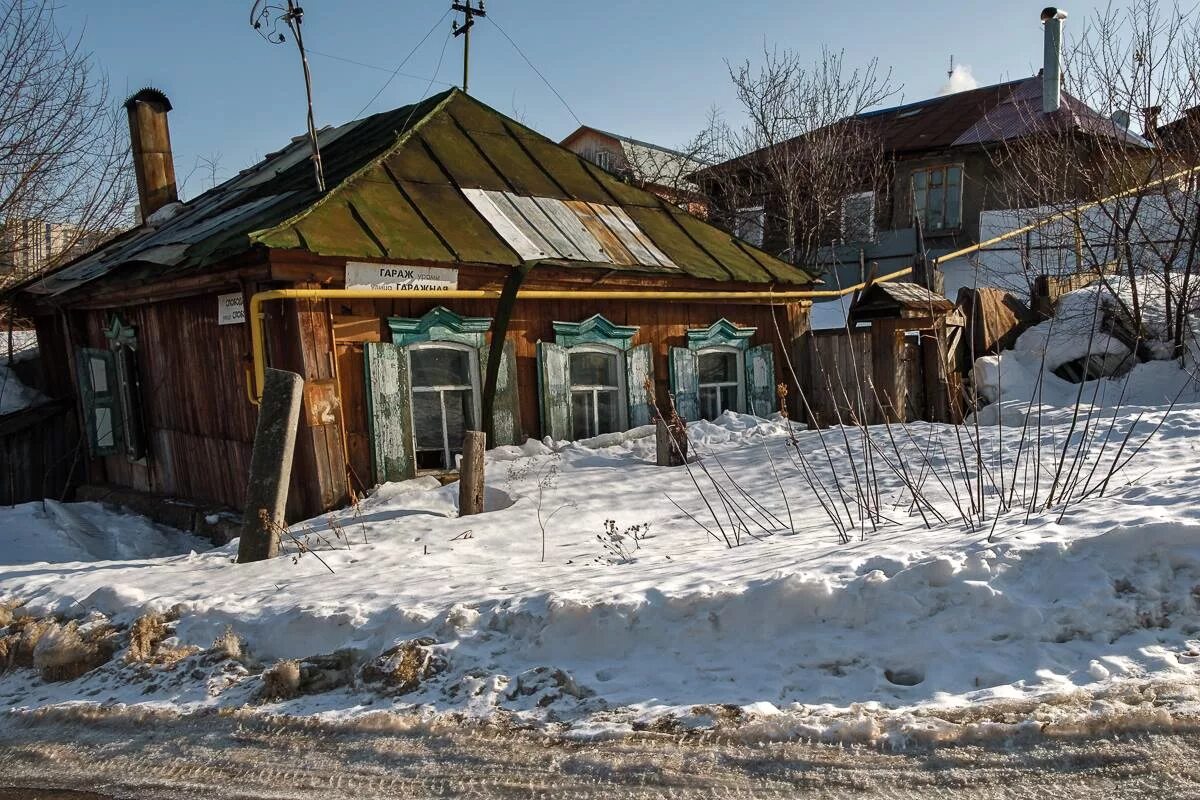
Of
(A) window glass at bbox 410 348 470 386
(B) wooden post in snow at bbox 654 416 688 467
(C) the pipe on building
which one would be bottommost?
(B) wooden post in snow at bbox 654 416 688 467

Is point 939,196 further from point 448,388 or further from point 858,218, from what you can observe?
point 448,388

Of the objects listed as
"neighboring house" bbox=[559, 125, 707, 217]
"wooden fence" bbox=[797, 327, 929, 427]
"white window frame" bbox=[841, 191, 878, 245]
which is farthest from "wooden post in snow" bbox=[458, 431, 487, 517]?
"white window frame" bbox=[841, 191, 878, 245]

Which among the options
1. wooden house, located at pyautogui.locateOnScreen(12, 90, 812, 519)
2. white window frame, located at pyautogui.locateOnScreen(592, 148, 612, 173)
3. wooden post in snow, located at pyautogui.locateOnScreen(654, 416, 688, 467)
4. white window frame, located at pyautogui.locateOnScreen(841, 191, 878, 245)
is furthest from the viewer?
white window frame, located at pyautogui.locateOnScreen(592, 148, 612, 173)

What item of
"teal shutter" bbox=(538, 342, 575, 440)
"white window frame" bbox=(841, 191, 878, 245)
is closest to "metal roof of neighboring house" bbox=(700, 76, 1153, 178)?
"white window frame" bbox=(841, 191, 878, 245)

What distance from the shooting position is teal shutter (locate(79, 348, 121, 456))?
10047 millimetres

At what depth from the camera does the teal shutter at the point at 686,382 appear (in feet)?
31.4

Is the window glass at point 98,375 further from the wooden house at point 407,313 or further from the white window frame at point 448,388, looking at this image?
the white window frame at point 448,388

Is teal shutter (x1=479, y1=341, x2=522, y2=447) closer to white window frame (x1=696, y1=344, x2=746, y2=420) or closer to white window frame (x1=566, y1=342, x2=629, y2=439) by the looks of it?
white window frame (x1=566, y1=342, x2=629, y2=439)

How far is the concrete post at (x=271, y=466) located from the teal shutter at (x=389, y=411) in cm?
135

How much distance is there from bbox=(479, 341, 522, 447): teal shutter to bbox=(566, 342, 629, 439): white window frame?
0.68m

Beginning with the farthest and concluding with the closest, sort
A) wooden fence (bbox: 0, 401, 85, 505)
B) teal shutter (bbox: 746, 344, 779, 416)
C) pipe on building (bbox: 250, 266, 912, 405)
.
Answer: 1. wooden fence (bbox: 0, 401, 85, 505)
2. teal shutter (bbox: 746, 344, 779, 416)
3. pipe on building (bbox: 250, 266, 912, 405)

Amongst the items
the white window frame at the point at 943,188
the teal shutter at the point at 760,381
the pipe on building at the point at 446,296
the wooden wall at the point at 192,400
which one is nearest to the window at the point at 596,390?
the pipe on building at the point at 446,296

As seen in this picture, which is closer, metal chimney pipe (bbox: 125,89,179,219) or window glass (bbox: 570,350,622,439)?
window glass (bbox: 570,350,622,439)

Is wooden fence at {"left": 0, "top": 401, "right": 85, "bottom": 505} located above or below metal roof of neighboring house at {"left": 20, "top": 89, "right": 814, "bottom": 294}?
below
